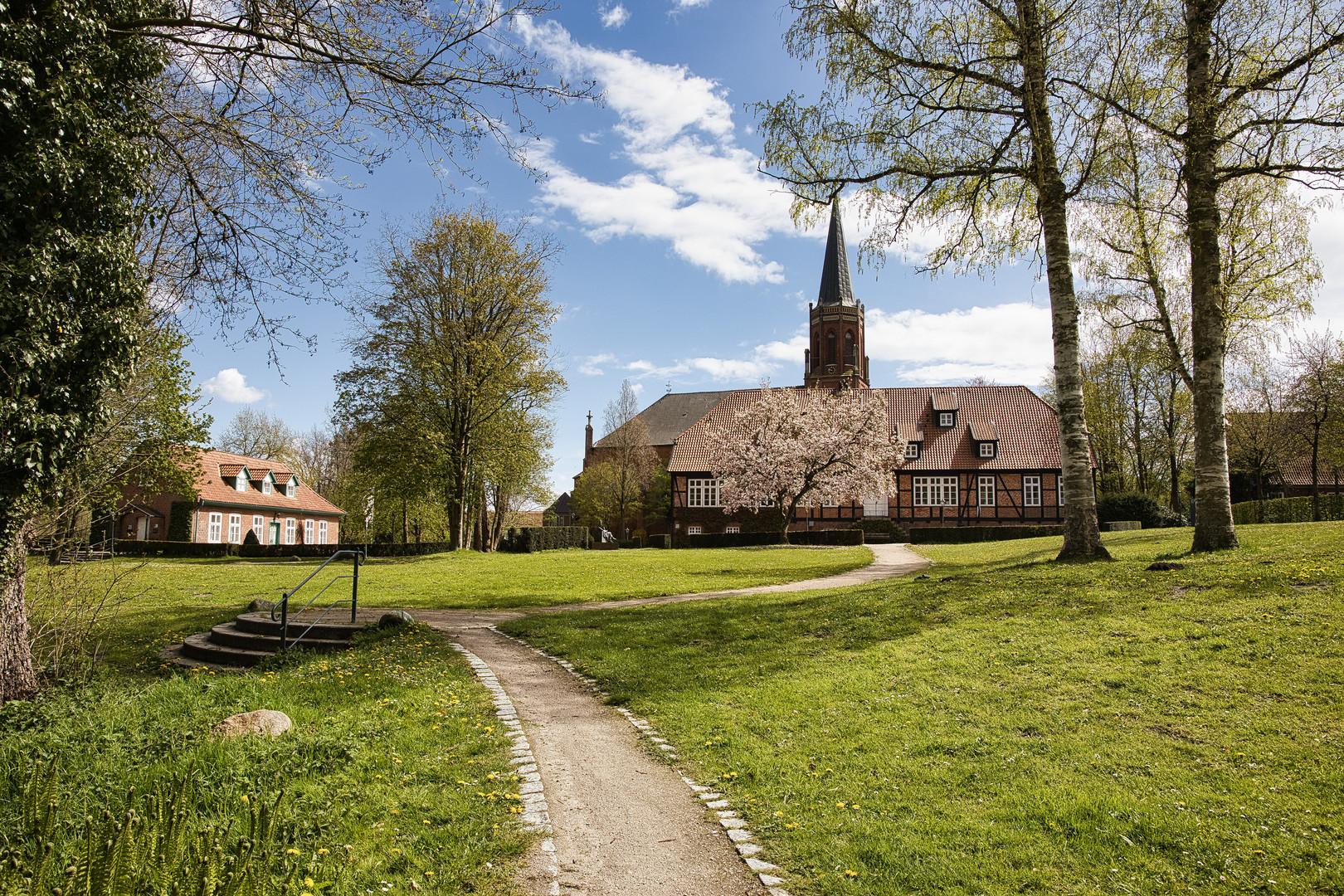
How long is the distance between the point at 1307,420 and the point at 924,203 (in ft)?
97.9

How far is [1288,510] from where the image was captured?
89.6ft

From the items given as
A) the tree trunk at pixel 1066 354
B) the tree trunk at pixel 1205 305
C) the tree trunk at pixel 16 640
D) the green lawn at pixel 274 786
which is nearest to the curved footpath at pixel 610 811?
the green lawn at pixel 274 786

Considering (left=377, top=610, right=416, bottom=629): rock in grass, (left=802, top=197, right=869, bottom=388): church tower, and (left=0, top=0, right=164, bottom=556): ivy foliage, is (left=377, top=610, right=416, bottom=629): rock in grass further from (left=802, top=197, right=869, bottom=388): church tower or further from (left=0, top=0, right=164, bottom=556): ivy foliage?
(left=802, top=197, right=869, bottom=388): church tower

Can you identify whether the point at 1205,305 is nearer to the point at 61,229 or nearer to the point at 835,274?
the point at 61,229

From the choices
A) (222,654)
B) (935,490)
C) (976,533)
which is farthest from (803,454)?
(222,654)

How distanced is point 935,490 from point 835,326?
2033 cm

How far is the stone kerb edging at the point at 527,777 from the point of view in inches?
183

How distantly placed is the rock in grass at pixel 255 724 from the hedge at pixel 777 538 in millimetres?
30182

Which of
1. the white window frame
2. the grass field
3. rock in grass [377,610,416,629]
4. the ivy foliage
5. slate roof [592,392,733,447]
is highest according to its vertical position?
slate roof [592,392,733,447]

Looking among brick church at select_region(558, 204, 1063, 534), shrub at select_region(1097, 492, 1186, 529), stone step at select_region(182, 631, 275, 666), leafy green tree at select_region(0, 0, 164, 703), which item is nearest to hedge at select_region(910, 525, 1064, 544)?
shrub at select_region(1097, 492, 1186, 529)

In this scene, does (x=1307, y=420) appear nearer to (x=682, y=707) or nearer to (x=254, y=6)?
(x=682, y=707)

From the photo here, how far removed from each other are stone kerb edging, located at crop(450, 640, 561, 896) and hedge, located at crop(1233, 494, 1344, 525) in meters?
27.6

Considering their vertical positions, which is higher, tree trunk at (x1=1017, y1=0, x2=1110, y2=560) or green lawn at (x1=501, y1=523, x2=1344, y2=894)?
tree trunk at (x1=1017, y1=0, x2=1110, y2=560)

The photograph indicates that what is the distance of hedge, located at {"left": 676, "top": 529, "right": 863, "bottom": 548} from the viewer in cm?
3566
